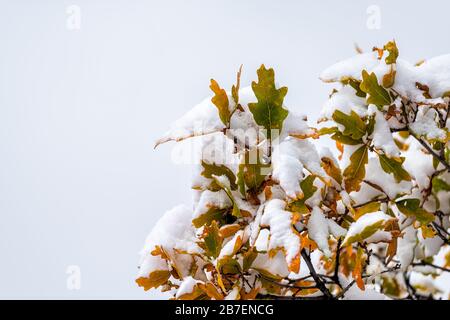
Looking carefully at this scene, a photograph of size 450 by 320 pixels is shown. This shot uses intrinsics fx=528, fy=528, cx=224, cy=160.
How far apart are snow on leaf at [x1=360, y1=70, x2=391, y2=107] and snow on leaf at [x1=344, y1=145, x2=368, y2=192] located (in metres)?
0.13

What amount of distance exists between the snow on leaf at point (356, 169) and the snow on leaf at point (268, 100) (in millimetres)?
255

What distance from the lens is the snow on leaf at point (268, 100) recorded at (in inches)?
51.6

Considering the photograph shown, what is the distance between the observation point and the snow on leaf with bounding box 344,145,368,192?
4.70 feet

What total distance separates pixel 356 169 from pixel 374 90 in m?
0.22

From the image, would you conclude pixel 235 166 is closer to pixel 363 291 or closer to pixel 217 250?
pixel 217 250

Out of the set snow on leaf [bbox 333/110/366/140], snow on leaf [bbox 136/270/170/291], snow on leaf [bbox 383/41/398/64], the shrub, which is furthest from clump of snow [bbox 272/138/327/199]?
snow on leaf [bbox 136/270/170/291]

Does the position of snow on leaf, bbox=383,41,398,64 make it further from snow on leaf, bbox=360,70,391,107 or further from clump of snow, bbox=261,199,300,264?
clump of snow, bbox=261,199,300,264

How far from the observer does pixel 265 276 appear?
1.39m

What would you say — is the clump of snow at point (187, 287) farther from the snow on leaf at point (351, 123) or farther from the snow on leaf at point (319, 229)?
the snow on leaf at point (351, 123)

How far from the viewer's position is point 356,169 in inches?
56.6

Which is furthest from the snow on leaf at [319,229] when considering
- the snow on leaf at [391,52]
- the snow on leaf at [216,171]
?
the snow on leaf at [391,52]

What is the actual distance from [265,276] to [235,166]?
300mm
